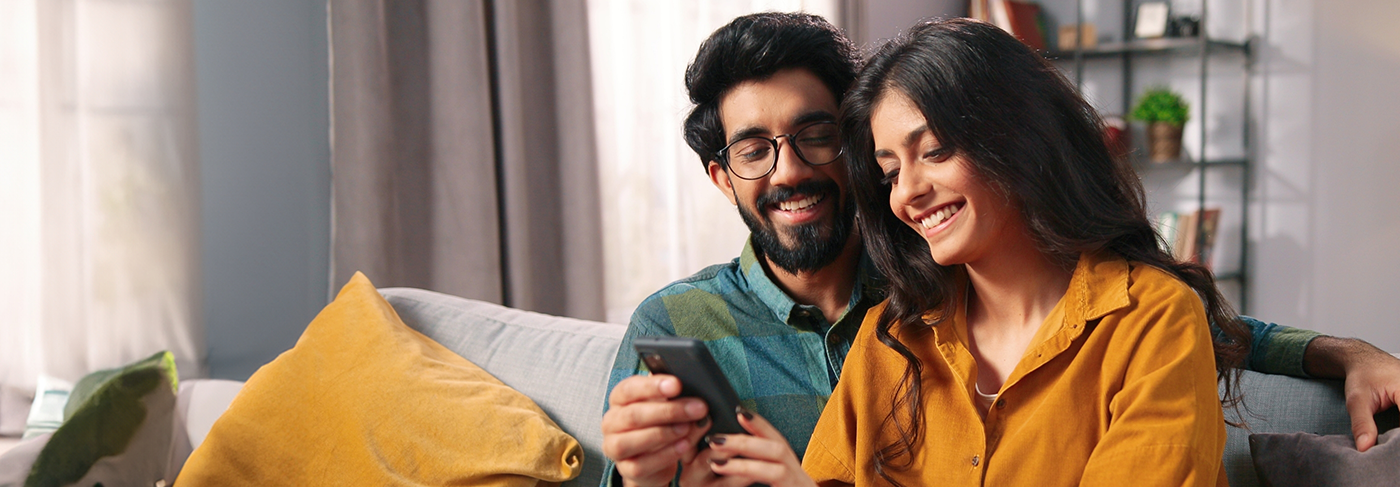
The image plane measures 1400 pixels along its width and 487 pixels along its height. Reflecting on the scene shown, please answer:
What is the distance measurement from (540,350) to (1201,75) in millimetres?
3198

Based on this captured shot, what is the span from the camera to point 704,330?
146 cm

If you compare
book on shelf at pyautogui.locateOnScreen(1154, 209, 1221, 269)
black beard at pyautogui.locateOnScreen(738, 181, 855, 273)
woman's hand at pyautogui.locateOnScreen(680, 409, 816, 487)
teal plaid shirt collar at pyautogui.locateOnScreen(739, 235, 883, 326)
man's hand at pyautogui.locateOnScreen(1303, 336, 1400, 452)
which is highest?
black beard at pyautogui.locateOnScreen(738, 181, 855, 273)

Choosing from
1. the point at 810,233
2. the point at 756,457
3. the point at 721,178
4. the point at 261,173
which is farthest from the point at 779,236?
the point at 261,173

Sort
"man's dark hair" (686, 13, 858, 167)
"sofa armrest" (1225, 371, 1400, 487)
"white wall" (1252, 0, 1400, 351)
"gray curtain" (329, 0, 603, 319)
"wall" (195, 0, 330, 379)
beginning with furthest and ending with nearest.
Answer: "white wall" (1252, 0, 1400, 351) → "gray curtain" (329, 0, 603, 319) → "wall" (195, 0, 330, 379) → "man's dark hair" (686, 13, 858, 167) → "sofa armrest" (1225, 371, 1400, 487)

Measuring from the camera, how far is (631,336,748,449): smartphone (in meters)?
0.91

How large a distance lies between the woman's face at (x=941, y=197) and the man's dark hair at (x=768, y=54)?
1.09 ft

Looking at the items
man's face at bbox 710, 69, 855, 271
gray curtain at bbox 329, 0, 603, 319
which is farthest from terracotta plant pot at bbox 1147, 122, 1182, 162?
man's face at bbox 710, 69, 855, 271

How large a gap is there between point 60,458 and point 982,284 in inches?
49.7

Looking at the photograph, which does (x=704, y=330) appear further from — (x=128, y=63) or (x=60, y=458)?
(x=128, y=63)

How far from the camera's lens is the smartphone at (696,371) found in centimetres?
91

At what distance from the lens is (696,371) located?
94 centimetres

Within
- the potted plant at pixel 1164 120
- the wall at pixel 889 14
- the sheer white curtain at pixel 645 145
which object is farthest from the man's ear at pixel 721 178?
the potted plant at pixel 1164 120

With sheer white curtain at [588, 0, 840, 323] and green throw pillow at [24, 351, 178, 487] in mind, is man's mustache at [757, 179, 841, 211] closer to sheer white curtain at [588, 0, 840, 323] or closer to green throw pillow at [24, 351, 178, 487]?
green throw pillow at [24, 351, 178, 487]

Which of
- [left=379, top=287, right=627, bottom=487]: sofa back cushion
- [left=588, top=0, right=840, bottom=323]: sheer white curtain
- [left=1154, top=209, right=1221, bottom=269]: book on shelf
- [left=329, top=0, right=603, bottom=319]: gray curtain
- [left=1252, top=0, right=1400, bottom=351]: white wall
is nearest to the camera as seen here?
[left=379, top=287, right=627, bottom=487]: sofa back cushion
